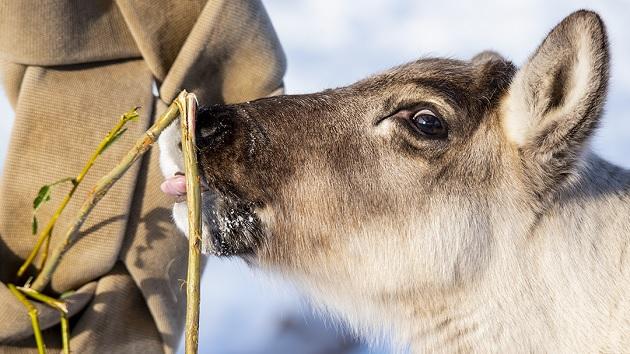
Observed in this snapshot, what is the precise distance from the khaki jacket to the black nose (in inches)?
40.3

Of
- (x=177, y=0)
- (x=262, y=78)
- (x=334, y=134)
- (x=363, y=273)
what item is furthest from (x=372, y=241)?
(x=177, y=0)

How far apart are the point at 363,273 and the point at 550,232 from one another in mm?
674

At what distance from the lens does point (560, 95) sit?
3.36 meters

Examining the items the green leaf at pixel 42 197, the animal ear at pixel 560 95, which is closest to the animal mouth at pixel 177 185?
the green leaf at pixel 42 197

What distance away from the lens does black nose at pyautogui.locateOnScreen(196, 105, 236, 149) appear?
11.4ft

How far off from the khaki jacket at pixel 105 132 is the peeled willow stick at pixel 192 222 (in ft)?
3.53

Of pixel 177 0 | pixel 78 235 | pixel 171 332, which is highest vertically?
pixel 177 0

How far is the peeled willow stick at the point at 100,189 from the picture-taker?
352 centimetres

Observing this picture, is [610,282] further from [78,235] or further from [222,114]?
[78,235]

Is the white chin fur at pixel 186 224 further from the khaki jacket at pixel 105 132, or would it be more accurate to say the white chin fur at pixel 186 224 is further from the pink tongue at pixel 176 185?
the khaki jacket at pixel 105 132

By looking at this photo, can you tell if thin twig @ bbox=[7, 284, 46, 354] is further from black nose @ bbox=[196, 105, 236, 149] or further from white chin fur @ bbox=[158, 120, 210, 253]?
black nose @ bbox=[196, 105, 236, 149]

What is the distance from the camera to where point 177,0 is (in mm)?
4660

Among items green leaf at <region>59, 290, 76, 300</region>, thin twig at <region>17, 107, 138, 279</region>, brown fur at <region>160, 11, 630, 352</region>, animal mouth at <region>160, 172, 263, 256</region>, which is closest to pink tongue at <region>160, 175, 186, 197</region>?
animal mouth at <region>160, 172, 263, 256</region>

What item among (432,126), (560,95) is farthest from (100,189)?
(560,95)
